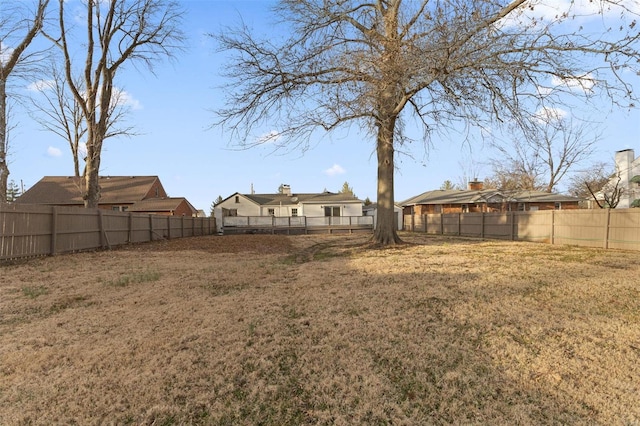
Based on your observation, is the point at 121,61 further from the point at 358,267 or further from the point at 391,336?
the point at 391,336

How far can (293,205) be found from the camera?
3650 centimetres

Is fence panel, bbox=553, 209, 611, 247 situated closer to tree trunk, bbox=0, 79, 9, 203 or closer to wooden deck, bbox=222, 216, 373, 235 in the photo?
wooden deck, bbox=222, 216, 373, 235

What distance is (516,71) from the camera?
24.3 feet

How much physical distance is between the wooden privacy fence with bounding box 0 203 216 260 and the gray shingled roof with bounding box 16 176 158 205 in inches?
788

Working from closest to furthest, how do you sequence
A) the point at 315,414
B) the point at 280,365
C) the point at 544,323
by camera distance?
1. the point at 315,414
2. the point at 280,365
3. the point at 544,323

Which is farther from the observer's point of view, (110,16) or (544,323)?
(110,16)

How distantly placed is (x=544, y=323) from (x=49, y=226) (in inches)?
463

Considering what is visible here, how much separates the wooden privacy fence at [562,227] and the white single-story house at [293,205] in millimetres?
13659

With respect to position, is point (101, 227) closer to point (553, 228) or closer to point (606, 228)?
point (553, 228)

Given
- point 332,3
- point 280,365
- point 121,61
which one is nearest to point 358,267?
point 280,365

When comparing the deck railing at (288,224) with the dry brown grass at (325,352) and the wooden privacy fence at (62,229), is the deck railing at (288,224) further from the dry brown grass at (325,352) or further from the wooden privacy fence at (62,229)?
the dry brown grass at (325,352)

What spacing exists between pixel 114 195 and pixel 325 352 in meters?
37.0

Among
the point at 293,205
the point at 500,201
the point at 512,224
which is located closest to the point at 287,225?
the point at 293,205

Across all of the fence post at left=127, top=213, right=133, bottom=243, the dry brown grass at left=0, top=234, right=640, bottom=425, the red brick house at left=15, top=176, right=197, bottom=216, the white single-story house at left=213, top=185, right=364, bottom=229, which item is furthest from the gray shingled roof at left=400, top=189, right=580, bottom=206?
the dry brown grass at left=0, top=234, right=640, bottom=425
